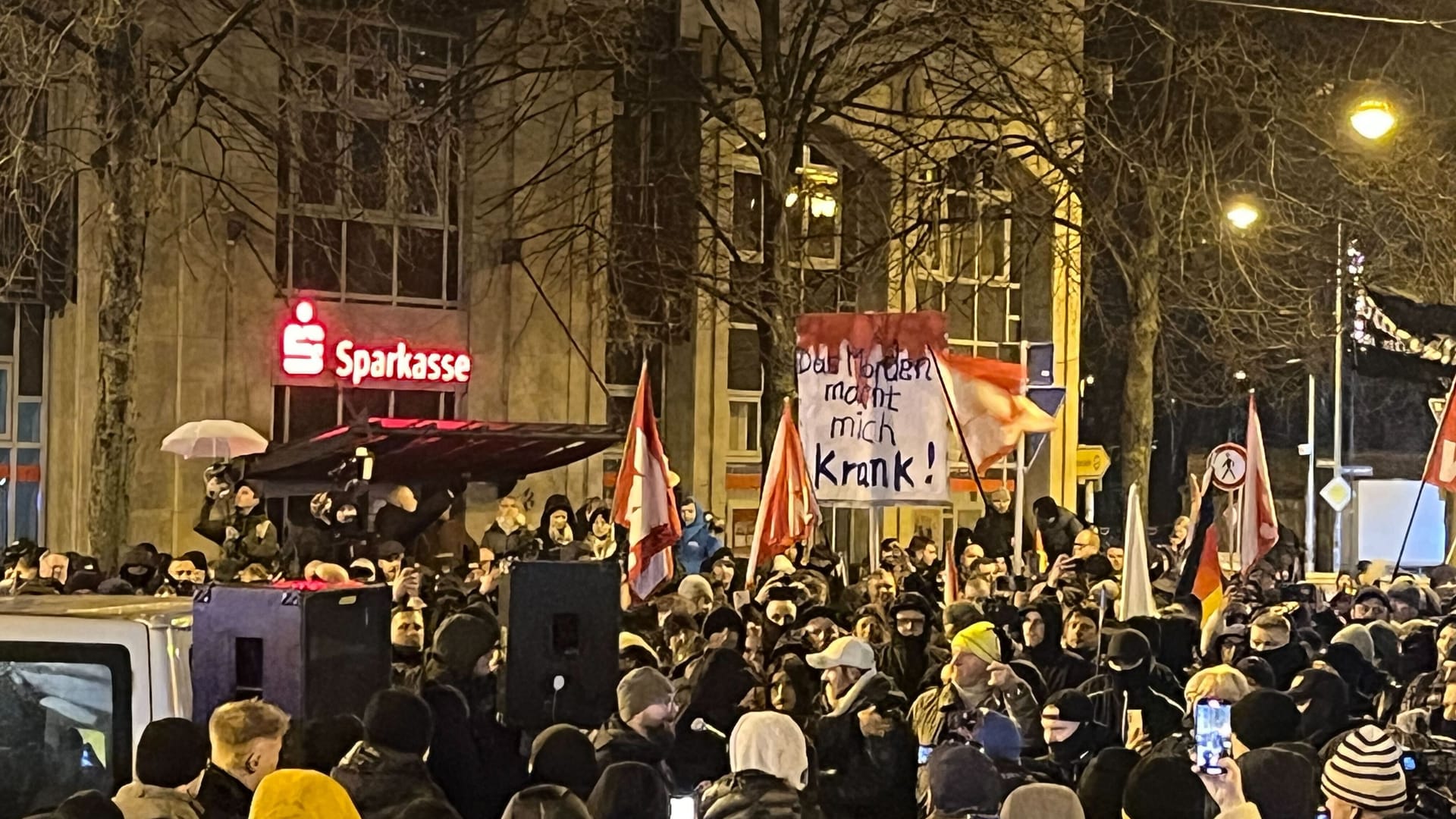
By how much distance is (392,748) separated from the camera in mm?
5348

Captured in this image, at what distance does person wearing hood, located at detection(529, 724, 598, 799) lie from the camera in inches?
221

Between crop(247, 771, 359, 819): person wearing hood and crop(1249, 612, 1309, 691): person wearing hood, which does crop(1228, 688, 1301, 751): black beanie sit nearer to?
crop(1249, 612, 1309, 691): person wearing hood

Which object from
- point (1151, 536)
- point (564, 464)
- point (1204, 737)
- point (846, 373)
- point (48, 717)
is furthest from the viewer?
point (1151, 536)

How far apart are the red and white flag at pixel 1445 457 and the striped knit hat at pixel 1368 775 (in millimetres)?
5965

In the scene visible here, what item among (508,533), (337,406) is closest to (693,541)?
(508,533)

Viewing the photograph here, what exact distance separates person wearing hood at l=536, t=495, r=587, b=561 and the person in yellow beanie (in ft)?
19.1

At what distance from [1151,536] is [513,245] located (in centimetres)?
1171

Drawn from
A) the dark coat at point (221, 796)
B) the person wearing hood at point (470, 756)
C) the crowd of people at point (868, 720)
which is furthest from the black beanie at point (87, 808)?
the person wearing hood at point (470, 756)

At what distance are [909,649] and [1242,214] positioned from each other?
43.0 ft

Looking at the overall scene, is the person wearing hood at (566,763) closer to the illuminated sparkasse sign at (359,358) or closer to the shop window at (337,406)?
the shop window at (337,406)

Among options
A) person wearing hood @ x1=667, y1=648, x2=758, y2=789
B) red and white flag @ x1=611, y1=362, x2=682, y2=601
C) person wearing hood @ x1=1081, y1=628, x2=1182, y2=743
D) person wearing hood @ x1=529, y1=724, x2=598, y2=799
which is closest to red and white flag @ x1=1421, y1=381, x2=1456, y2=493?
person wearing hood @ x1=1081, y1=628, x2=1182, y2=743

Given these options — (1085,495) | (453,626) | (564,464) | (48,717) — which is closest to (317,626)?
(48,717)

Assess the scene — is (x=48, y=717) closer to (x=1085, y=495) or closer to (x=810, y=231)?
(x=810, y=231)

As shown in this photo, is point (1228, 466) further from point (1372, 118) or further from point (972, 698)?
point (972, 698)
